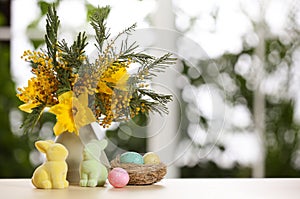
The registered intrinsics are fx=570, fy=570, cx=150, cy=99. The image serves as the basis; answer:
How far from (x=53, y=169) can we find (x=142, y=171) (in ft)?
0.68

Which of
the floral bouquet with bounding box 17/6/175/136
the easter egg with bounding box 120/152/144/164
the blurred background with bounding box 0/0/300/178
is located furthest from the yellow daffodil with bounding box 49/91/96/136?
the blurred background with bounding box 0/0/300/178

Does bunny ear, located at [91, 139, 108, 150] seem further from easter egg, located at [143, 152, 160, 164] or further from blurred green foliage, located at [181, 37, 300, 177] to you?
blurred green foliage, located at [181, 37, 300, 177]

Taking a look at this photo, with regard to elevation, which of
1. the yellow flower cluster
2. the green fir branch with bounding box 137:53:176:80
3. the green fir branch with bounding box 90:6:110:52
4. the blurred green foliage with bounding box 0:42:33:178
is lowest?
the blurred green foliage with bounding box 0:42:33:178

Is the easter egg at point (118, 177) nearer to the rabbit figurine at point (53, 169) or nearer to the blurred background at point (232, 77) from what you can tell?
the rabbit figurine at point (53, 169)

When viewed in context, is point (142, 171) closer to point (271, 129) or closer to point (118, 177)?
point (118, 177)

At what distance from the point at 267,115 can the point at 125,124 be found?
48.4 inches

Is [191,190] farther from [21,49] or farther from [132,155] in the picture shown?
[21,49]

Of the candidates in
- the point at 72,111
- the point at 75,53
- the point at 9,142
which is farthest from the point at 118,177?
the point at 9,142

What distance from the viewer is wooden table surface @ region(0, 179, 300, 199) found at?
1195mm

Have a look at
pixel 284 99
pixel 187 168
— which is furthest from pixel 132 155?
pixel 284 99

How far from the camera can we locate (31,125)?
4.42 feet

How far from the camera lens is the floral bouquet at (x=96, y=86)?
134 cm

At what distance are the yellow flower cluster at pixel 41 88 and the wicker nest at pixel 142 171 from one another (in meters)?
0.22

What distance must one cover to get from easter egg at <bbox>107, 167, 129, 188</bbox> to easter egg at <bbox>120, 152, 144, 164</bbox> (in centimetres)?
3
